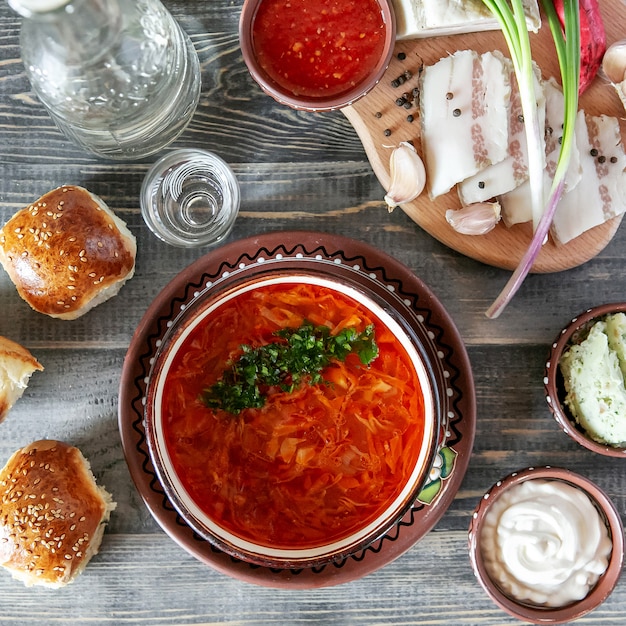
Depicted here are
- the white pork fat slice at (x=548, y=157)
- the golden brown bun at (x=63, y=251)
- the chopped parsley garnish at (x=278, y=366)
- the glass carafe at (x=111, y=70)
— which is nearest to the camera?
the glass carafe at (x=111, y=70)

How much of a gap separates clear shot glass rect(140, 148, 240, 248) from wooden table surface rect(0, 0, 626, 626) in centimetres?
5

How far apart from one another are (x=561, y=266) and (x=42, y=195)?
4.96ft

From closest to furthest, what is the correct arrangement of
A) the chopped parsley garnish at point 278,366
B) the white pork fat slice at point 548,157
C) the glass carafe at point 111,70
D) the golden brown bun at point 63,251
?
the glass carafe at point 111,70
the chopped parsley garnish at point 278,366
the golden brown bun at point 63,251
the white pork fat slice at point 548,157

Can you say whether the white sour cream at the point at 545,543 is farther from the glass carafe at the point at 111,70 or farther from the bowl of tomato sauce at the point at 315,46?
the glass carafe at the point at 111,70

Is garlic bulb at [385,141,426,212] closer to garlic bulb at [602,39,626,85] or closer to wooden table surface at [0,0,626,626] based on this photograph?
wooden table surface at [0,0,626,626]

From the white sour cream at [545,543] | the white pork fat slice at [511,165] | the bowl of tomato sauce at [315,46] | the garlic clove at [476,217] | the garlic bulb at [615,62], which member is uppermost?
the bowl of tomato sauce at [315,46]

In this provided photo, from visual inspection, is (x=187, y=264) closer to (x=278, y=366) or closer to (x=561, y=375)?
(x=278, y=366)

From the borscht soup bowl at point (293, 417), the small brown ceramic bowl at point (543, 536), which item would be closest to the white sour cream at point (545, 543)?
the small brown ceramic bowl at point (543, 536)

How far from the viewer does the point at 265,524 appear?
1.79 metres

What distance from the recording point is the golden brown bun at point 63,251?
190 cm

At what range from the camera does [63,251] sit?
1901 mm

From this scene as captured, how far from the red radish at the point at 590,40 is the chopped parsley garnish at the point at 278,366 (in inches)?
39.7

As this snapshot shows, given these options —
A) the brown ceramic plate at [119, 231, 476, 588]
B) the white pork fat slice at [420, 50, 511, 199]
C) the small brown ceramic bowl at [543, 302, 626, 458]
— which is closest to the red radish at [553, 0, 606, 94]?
the white pork fat slice at [420, 50, 511, 199]

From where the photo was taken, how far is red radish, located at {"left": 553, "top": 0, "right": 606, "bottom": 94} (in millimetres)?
1964
